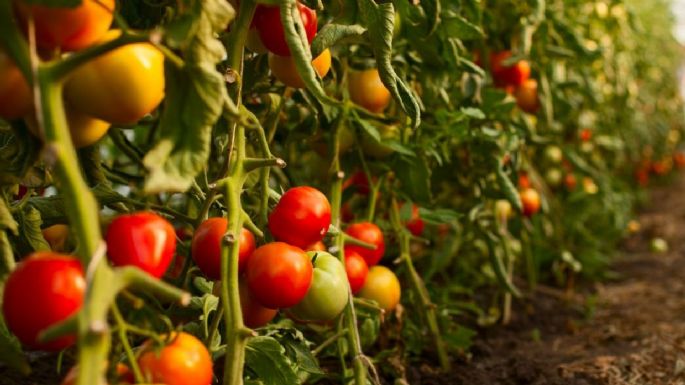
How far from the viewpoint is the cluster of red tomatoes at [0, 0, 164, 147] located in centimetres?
62

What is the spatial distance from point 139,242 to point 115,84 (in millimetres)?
136

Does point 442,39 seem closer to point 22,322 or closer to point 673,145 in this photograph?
point 22,322

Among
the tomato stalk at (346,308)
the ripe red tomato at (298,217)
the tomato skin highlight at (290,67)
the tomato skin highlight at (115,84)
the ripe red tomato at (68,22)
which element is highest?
the ripe red tomato at (68,22)

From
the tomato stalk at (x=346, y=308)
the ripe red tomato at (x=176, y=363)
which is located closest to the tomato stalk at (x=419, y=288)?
the tomato stalk at (x=346, y=308)

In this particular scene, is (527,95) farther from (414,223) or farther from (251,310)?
(251,310)

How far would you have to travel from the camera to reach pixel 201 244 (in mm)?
837

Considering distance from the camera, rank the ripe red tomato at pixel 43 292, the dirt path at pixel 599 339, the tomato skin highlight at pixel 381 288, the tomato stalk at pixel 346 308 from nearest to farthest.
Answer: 1. the ripe red tomato at pixel 43 292
2. the tomato stalk at pixel 346 308
3. the tomato skin highlight at pixel 381 288
4. the dirt path at pixel 599 339

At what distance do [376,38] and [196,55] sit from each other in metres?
0.30

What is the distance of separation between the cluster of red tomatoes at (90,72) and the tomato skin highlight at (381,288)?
68cm

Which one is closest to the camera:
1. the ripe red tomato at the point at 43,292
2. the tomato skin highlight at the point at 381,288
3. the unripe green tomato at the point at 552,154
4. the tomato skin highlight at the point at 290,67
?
the ripe red tomato at the point at 43,292

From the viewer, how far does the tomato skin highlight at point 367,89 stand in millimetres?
1285

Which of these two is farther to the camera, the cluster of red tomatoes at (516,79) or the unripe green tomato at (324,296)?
the cluster of red tomatoes at (516,79)

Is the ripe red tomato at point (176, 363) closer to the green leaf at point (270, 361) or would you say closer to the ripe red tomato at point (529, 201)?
the green leaf at point (270, 361)

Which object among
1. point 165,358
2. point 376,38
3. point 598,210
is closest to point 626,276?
point 598,210
